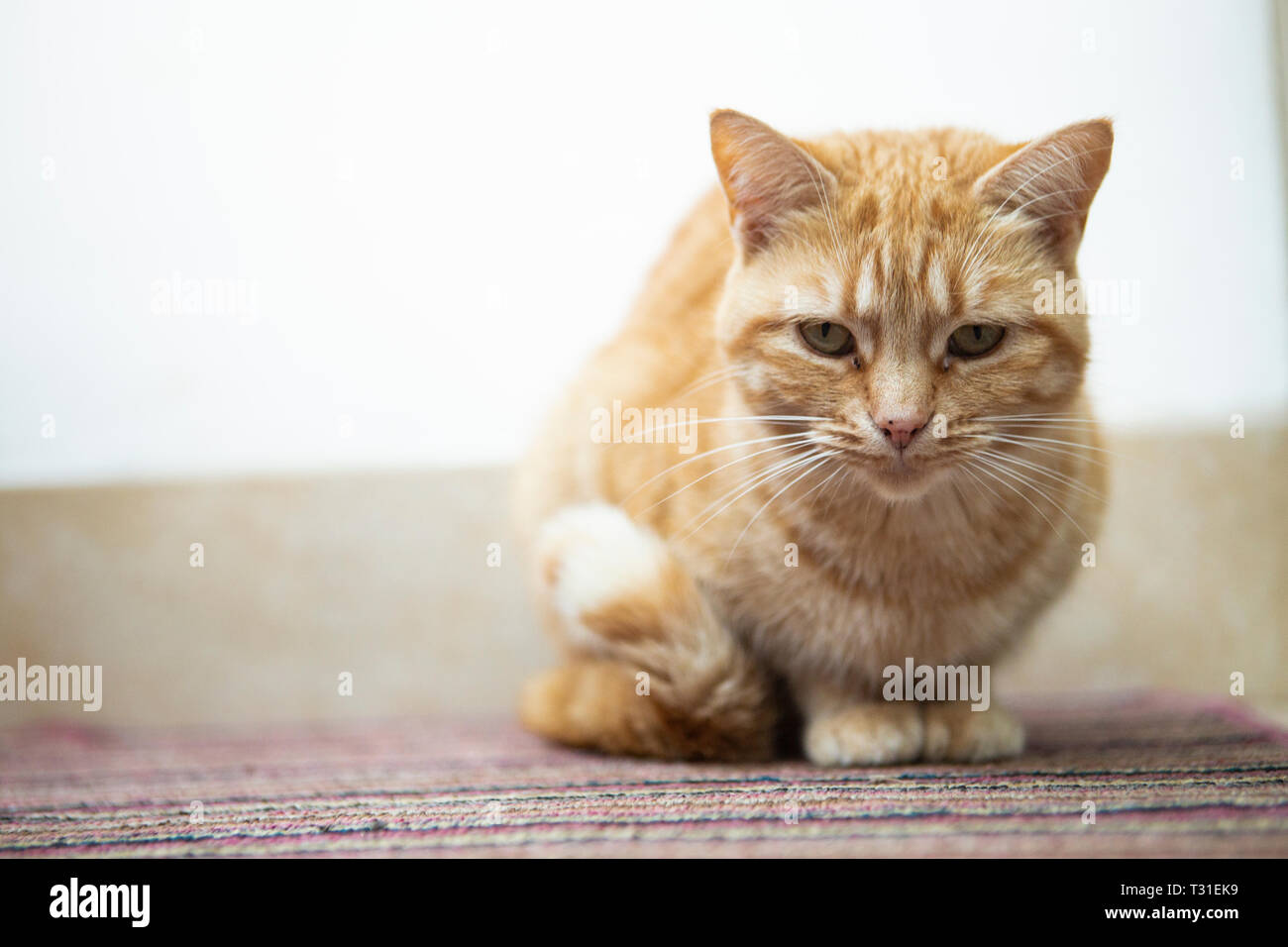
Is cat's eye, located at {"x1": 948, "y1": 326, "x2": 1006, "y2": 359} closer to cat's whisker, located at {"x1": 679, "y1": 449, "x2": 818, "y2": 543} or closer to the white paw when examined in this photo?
cat's whisker, located at {"x1": 679, "y1": 449, "x2": 818, "y2": 543}

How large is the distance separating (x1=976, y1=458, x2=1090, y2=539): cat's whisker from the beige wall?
87cm

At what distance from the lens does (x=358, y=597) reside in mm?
2055

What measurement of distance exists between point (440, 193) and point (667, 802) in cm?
145

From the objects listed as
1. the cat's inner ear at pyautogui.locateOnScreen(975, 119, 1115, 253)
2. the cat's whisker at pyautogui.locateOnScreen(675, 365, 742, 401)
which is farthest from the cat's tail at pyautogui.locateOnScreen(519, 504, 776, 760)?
the cat's inner ear at pyautogui.locateOnScreen(975, 119, 1115, 253)

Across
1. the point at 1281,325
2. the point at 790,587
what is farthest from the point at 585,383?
the point at 1281,325

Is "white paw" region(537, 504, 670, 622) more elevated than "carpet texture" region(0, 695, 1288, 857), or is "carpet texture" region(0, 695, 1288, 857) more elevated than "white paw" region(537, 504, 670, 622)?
"white paw" region(537, 504, 670, 622)

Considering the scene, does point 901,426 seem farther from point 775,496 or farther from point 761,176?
point 761,176

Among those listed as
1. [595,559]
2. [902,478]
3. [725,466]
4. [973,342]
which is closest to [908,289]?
[973,342]

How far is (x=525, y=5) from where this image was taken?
1.95 m

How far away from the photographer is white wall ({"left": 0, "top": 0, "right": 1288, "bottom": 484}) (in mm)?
1857

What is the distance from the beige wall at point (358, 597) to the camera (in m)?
1.96

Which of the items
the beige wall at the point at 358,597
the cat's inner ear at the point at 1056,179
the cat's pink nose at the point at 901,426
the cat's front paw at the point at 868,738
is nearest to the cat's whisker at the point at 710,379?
the cat's pink nose at the point at 901,426

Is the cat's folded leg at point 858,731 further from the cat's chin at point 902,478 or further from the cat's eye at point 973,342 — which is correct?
the cat's eye at point 973,342
